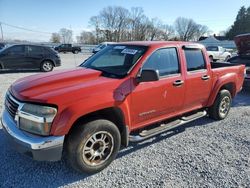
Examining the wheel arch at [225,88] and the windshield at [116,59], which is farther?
the wheel arch at [225,88]

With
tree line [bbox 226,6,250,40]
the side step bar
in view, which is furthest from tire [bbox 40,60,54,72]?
tree line [bbox 226,6,250,40]

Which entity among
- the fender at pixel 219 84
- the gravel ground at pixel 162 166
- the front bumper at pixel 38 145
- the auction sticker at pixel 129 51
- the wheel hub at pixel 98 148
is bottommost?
the gravel ground at pixel 162 166

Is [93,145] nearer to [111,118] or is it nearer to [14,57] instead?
[111,118]

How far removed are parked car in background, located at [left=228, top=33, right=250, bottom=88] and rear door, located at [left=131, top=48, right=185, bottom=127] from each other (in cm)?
478

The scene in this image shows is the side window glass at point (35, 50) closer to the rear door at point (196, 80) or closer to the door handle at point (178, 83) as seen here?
the rear door at point (196, 80)

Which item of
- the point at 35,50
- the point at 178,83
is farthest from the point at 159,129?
the point at 35,50

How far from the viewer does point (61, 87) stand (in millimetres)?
3213

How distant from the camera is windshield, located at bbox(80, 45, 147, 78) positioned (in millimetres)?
3764

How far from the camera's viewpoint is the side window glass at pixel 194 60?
453cm

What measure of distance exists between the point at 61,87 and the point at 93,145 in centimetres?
93

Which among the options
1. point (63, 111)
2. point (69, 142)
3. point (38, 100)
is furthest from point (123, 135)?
point (38, 100)

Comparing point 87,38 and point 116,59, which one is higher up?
point 87,38

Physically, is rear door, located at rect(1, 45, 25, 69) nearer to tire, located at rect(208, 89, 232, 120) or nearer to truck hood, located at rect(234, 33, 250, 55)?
truck hood, located at rect(234, 33, 250, 55)

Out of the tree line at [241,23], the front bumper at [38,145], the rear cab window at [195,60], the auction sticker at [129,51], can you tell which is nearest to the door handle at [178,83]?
the rear cab window at [195,60]
